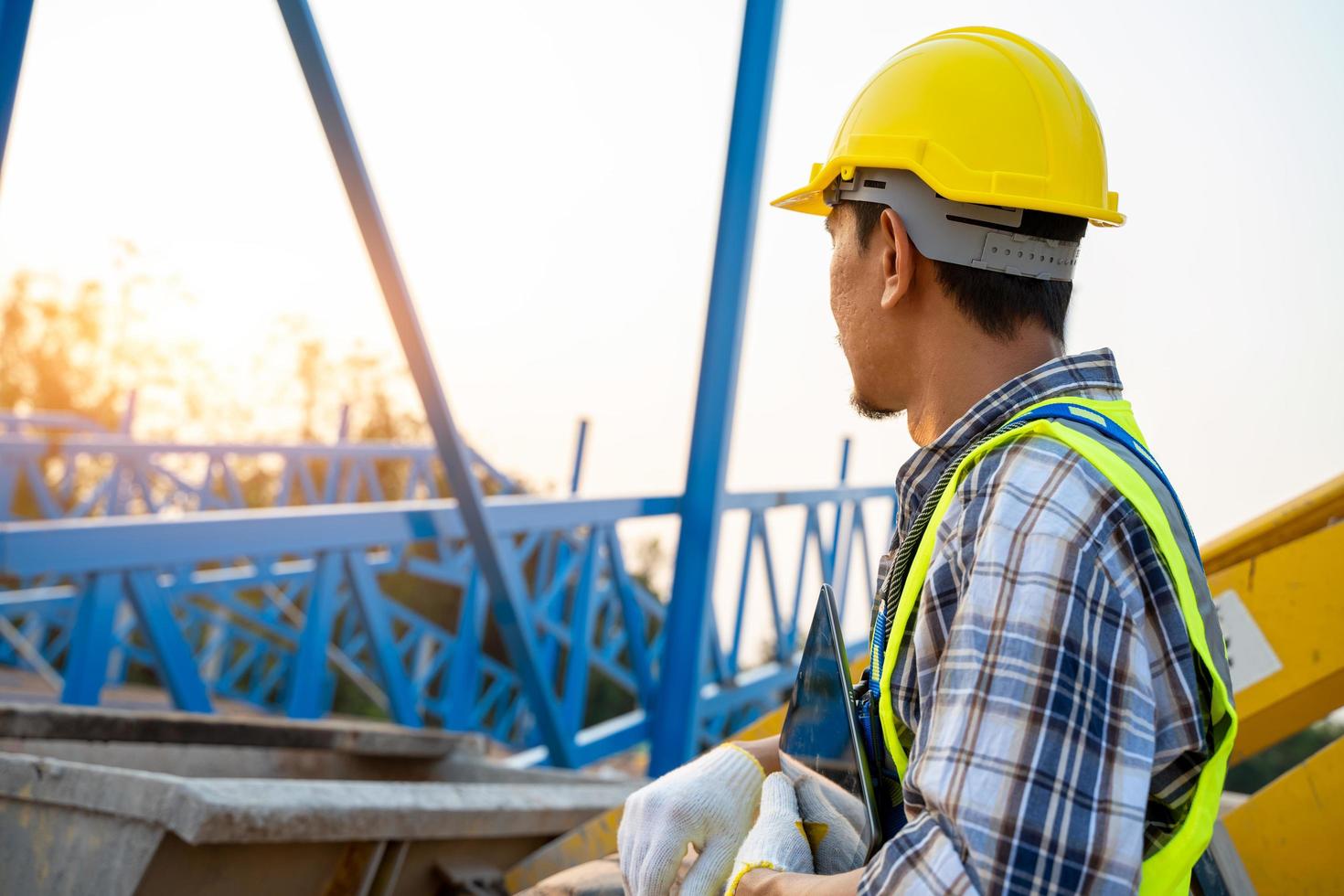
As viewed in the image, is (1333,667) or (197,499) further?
(197,499)

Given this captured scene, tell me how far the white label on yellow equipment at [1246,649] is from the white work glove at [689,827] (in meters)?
1.49

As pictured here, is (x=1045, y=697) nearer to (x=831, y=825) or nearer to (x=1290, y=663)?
(x=831, y=825)

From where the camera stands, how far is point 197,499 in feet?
41.3

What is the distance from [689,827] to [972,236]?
917mm

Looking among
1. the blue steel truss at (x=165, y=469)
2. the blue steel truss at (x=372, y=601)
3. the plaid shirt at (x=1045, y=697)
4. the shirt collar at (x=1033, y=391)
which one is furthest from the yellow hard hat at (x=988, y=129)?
the blue steel truss at (x=165, y=469)

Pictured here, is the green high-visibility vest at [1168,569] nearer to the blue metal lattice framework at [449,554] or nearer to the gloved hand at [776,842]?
the gloved hand at [776,842]

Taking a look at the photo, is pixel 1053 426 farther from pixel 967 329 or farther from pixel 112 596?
pixel 112 596

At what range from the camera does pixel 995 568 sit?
1316mm

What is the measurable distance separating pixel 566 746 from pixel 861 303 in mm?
4634

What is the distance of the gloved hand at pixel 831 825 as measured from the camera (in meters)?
1.60

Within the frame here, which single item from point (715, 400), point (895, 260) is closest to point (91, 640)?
point (715, 400)

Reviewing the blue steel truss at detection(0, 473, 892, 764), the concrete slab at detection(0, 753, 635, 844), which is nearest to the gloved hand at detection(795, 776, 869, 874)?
the concrete slab at detection(0, 753, 635, 844)

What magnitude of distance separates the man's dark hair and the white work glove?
2.53 ft

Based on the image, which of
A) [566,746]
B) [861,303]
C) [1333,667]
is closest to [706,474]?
[566,746]
